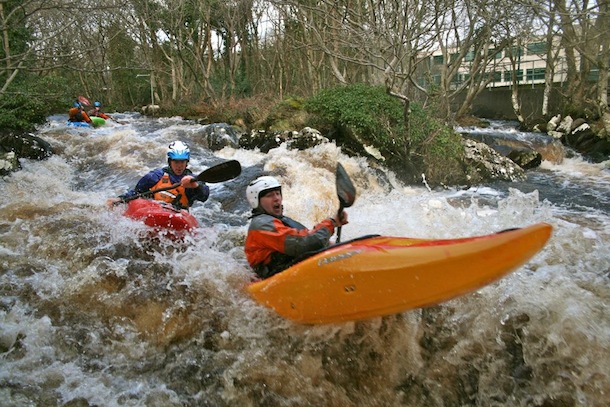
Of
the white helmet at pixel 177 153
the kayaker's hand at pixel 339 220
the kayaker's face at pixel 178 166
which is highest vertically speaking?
the white helmet at pixel 177 153

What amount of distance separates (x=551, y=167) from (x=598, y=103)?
8.20 ft

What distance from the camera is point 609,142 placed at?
433 inches

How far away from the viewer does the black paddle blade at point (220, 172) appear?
4.62 metres

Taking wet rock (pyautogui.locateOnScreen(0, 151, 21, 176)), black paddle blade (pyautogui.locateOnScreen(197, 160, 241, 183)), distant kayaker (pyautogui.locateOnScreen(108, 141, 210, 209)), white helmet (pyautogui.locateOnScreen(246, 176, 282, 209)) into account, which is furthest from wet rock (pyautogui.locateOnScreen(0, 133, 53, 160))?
white helmet (pyautogui.locateOnScreen(246, 176, 282, 209))

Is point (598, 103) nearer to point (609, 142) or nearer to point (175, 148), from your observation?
point (609, 142)

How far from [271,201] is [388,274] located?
1.12m

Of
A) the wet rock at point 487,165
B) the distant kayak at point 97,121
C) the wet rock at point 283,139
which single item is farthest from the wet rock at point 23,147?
the wet rock at point 487,165

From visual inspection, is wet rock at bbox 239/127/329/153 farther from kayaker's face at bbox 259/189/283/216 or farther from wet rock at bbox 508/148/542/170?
kayaker's face at bbox 259/189/283/216

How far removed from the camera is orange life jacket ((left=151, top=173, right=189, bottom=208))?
467 cm

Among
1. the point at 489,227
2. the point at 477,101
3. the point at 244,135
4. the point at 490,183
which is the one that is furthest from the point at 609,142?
the point at 477,101

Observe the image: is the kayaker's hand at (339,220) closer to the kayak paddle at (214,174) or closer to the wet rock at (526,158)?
the kayak paddle at (214,174)

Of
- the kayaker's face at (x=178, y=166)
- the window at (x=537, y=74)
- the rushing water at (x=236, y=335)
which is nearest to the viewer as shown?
the rushing water at (x=236, y=335)

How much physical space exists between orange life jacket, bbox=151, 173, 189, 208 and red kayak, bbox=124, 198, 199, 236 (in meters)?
0.20

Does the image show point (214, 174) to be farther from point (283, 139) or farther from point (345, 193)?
point (283, 139)
